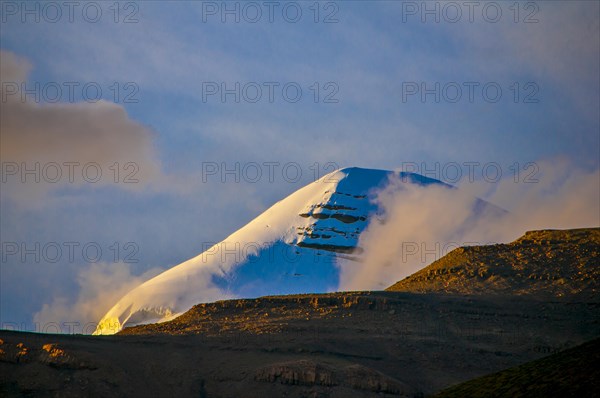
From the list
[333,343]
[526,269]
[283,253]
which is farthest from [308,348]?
[283,253]

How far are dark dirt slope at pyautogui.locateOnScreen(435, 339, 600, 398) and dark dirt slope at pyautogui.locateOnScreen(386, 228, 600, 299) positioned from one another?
3677 centimetres

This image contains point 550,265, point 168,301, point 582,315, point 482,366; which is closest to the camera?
point 482,366

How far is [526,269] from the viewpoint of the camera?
98812 millimetres

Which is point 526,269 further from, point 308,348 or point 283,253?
point 283,253

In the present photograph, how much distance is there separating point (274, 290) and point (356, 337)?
4400 cm

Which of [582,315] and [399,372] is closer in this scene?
[399,372]

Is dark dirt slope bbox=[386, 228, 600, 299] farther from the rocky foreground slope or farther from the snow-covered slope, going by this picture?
the snow-covered slope

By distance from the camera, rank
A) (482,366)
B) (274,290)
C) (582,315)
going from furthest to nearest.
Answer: (274,290), (582,315), (482,366)

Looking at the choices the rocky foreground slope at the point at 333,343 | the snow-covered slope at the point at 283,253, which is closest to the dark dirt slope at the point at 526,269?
the rocky foreground slope at the point at 333,343

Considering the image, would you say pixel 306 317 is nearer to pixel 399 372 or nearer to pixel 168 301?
pixel 399 372

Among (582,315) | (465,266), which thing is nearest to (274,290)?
(465,266)

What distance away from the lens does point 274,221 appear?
13462 cm

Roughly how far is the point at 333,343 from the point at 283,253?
47876mm

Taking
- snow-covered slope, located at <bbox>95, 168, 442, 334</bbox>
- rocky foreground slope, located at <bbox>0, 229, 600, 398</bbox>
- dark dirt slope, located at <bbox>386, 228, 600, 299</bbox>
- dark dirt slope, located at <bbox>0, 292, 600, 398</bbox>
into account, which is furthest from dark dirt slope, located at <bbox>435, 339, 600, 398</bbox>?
snow-covered slope, located at <bbox>95, 168, 442, 334</bbox>
